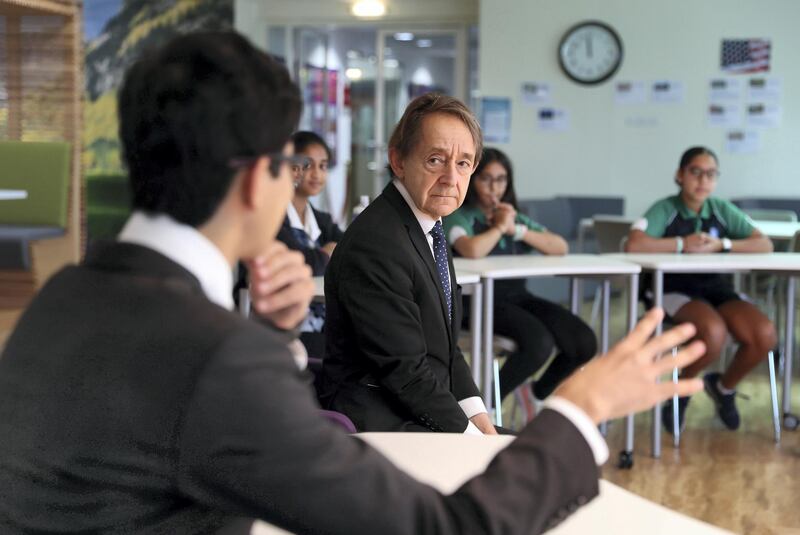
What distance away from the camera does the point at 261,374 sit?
2.94 feet

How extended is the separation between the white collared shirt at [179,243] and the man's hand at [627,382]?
1.17ft

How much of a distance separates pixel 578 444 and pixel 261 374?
321 mm

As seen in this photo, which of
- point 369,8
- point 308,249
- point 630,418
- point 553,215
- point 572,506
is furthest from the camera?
point 369,8

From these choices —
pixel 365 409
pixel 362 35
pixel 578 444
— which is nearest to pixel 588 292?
pixel 362 35

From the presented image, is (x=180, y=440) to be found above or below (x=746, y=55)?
below

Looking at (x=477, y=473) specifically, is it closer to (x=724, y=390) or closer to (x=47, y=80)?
(x=724, y=390)

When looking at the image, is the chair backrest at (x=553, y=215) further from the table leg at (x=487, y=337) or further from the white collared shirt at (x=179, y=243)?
the white collared shirt at (x=179, y=243)

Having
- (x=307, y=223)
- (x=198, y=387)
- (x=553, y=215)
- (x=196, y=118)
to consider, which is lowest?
(x=553, y=215)

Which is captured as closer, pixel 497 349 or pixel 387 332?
pixel 387 332

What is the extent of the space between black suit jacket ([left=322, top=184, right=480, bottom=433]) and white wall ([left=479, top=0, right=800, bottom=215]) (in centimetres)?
737

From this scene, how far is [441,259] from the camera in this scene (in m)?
2.62

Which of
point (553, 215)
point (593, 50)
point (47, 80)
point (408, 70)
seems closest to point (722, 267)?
point (553, 215)

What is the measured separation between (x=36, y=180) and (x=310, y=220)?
10.8ft

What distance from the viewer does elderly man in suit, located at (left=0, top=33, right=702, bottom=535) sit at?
35.5 inches
